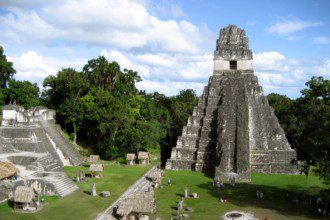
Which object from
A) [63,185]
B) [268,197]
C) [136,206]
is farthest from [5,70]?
[268,197]

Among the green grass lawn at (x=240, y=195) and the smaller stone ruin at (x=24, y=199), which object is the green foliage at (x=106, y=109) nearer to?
the green grass lawn at (x=240, y=195)

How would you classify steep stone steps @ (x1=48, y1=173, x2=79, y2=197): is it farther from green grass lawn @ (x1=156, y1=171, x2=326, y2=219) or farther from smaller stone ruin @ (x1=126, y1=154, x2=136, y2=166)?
smaller stone ruin @ (x1=126, y1=154, x2=136, y2=166)

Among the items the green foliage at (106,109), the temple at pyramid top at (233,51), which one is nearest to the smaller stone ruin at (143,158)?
the green foliage at (106,109)

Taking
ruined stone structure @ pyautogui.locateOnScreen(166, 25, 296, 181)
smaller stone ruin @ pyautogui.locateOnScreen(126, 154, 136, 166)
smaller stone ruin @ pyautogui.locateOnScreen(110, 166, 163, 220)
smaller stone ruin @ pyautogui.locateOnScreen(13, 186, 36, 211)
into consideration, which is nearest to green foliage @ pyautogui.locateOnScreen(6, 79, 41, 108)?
smaller stone ruin @ pyautogui.locateOnScreen(126, 154, 136, 166)

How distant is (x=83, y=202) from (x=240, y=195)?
9.39 meters

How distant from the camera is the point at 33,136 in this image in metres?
30.1

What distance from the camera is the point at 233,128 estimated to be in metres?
30.7

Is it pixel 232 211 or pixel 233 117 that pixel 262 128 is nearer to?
pixel 233 117

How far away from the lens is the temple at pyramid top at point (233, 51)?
34438mm

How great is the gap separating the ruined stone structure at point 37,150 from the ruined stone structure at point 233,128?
9.07 metres

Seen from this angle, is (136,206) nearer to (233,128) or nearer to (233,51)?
(233,128)

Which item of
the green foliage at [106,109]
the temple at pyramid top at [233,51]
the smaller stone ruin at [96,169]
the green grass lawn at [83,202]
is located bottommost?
the green grass lawn at [83,202]

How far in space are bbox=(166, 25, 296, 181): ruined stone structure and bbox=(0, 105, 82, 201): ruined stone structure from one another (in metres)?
9.07

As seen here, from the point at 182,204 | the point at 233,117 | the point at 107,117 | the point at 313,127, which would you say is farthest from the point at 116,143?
the point at 313,127
